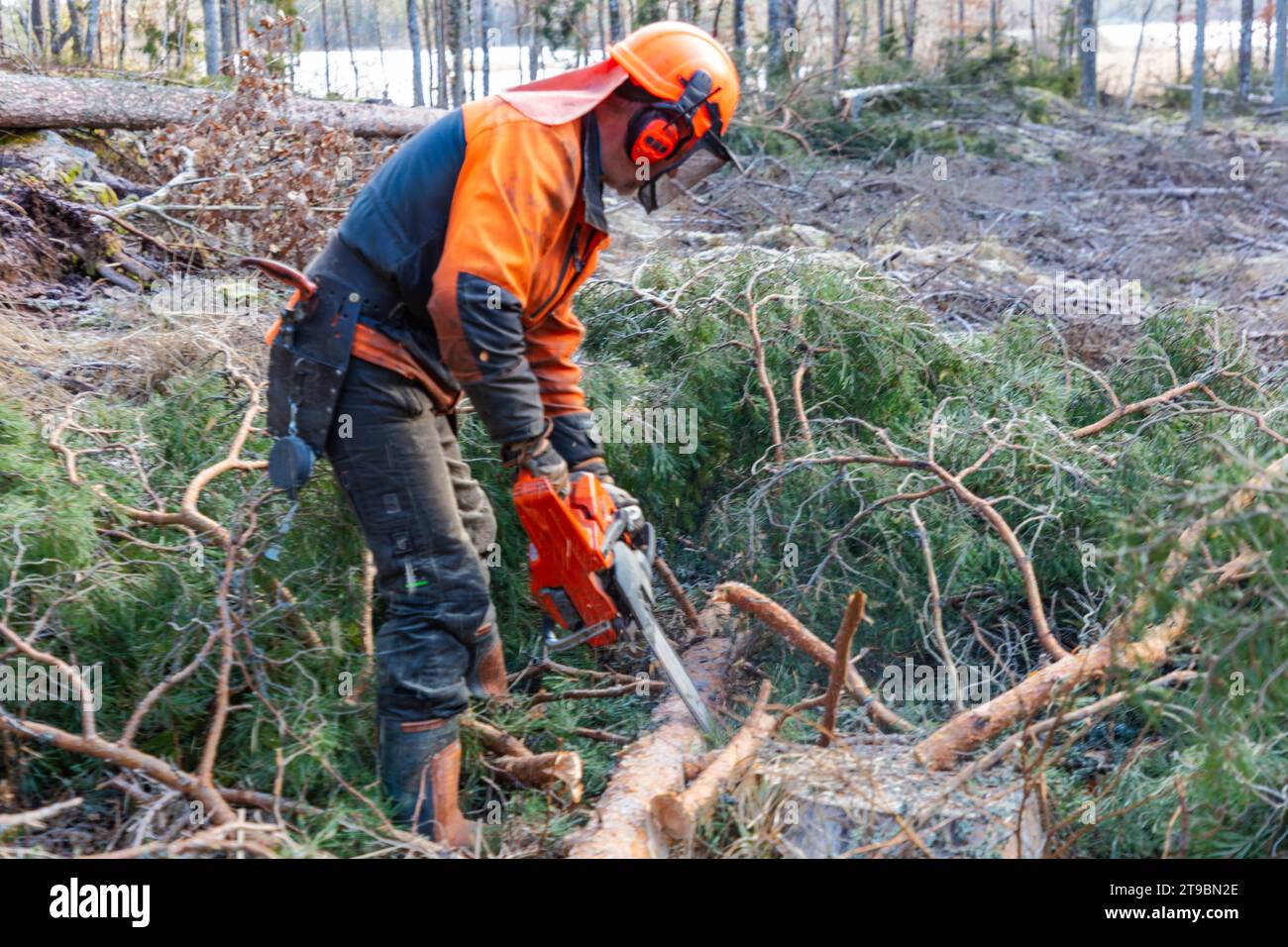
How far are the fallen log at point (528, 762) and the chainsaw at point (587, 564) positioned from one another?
1.11 feet

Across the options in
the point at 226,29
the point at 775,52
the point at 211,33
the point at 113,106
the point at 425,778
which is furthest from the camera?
the point at 226,29

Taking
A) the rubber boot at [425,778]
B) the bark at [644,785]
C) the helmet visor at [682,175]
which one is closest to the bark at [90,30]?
the helmet visor at [682,175]

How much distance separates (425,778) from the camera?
280cm

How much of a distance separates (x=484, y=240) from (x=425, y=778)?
1.35 meters

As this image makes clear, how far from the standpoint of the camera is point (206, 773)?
8.57 feet

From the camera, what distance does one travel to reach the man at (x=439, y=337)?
104 inches

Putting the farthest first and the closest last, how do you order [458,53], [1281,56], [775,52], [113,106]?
[1281,56] < [775,52] < [458,53] < [113,106]

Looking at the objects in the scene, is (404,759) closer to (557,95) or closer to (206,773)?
(206,773)

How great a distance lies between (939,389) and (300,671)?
259 centimetres

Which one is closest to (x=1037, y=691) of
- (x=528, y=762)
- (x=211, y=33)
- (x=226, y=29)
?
(x=528, y=762)

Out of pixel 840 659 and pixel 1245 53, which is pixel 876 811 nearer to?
pixel 840 659

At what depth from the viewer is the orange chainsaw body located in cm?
271

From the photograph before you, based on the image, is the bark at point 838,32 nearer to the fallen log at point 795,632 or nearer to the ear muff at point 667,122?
the ear muff at point 667,122
